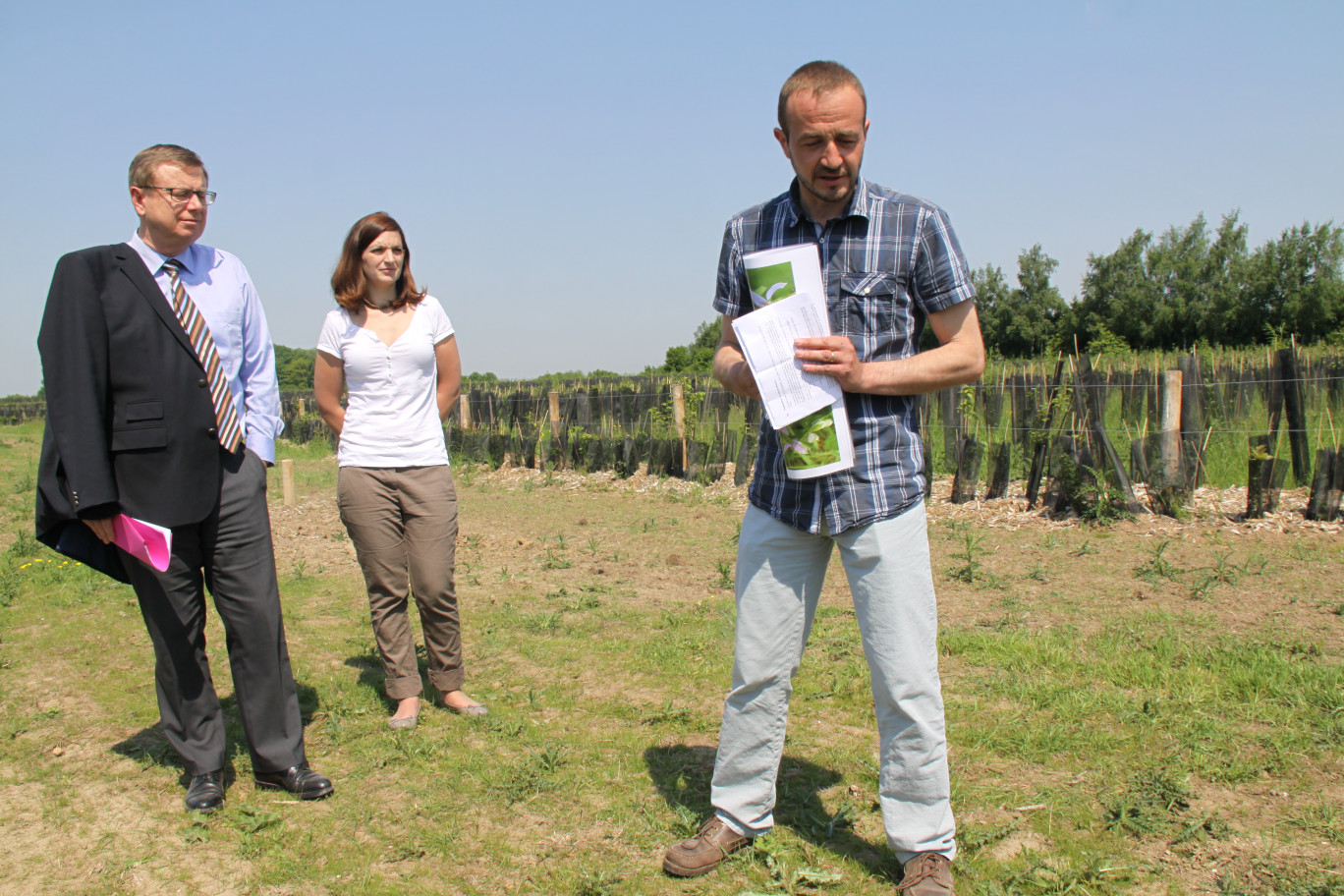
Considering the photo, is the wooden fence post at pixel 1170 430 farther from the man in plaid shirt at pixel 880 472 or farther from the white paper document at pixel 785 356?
the white paper document at pixel 785 356

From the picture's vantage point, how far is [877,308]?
2.29m

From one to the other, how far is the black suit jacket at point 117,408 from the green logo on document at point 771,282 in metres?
1.82

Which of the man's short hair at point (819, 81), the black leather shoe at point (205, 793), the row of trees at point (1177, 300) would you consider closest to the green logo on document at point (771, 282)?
the man's short hair at point (819, 81)

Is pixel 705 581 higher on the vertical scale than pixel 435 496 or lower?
lower

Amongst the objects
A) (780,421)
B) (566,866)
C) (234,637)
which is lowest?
(566,866)

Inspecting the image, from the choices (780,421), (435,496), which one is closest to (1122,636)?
(780,421)

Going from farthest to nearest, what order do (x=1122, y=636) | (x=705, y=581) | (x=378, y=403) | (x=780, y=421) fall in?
(x=705, y=581) < (x=1122, y=636) < (x=378, y=403) < (x=780, y=421)

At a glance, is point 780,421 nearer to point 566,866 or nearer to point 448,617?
point 566,866

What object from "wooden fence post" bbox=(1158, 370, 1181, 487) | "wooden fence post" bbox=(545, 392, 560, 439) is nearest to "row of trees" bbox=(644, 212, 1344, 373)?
"wooden fence post" bbox=(545, 392, 560, 439)

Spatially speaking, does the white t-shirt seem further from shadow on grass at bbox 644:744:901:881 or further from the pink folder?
shadow on grass at bbox 644:744:901:881

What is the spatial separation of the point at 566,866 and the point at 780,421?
55.7 inches

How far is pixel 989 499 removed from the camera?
8352 mm

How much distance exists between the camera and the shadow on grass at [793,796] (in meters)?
2.57

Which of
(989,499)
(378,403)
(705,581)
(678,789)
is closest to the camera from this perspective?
(678,789)
